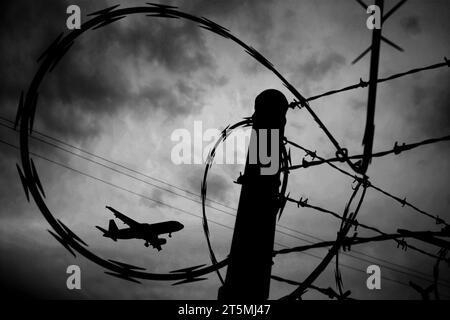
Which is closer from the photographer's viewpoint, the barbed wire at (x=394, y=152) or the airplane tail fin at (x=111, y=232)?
the barbed wire at (x=394, y=152)

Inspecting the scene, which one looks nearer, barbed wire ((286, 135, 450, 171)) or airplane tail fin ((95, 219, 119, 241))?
barbed wire ((286, 135, 450, 171))

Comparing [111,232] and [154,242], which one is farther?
[154,242]

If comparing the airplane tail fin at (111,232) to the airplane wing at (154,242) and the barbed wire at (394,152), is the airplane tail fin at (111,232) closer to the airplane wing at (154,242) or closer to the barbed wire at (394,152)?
the airplane wing at (154,242)

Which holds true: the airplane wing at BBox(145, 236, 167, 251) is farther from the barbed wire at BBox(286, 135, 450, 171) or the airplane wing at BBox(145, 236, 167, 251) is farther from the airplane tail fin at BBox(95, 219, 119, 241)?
the barbed wire at BBox(286, 135, 450, 171)

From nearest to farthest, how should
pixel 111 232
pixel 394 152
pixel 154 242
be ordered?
1. pixel 394 152
2. pixel 111 232
3. pixel 154 242

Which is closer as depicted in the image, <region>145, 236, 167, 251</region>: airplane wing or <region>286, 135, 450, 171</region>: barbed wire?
<region>286, 135, 450, 171</region>: barbed wire

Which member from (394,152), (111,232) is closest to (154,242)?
(111,232)

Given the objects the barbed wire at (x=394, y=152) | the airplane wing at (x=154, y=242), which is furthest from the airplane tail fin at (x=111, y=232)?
the barbed wire at (x=394, y=152)

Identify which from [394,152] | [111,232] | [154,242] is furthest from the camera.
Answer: [154,242]

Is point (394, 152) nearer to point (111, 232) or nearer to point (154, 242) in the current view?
point (111, 232)

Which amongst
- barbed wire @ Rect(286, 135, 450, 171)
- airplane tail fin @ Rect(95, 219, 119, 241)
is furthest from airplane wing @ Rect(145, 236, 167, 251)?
barbed wire @ Rect(286, 135, 450, 171)

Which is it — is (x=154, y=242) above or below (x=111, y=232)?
above

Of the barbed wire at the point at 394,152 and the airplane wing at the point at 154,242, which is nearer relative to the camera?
the barbed wire at the point at 394,152
